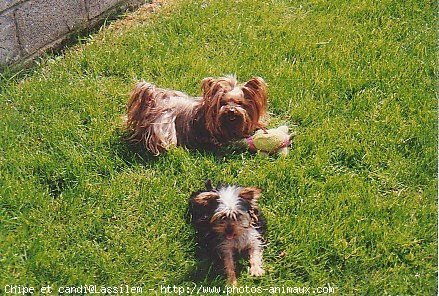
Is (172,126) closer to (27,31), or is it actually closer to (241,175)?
(241,175)

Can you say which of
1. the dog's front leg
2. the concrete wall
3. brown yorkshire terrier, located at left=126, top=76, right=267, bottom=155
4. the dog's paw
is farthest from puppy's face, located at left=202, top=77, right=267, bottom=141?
the concrete wall

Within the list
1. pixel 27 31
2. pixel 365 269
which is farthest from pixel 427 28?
pixel 27 31

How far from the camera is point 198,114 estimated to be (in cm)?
436

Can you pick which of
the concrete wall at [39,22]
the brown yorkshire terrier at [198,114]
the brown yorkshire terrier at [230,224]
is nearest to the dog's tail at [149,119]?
the brown yorkshire terrier at [198,114]

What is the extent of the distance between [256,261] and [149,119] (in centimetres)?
126

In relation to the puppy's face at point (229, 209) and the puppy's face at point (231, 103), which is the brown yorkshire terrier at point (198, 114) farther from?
the puppy's face at point (229, 209)

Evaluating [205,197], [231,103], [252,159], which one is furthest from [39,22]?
[205,197]

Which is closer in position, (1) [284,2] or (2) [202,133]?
(2) [202,133]

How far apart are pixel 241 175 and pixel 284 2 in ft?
8.05

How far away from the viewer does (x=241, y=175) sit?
4.15 meters

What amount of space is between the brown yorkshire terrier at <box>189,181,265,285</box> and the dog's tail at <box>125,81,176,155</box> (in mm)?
659

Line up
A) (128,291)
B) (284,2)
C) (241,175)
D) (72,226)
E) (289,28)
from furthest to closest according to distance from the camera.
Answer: (284,2) < (289,28) < (241,175) < (72,226) < (128,291)

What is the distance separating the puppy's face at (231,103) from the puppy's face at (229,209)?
0.70 meters

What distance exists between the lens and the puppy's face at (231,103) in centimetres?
416
